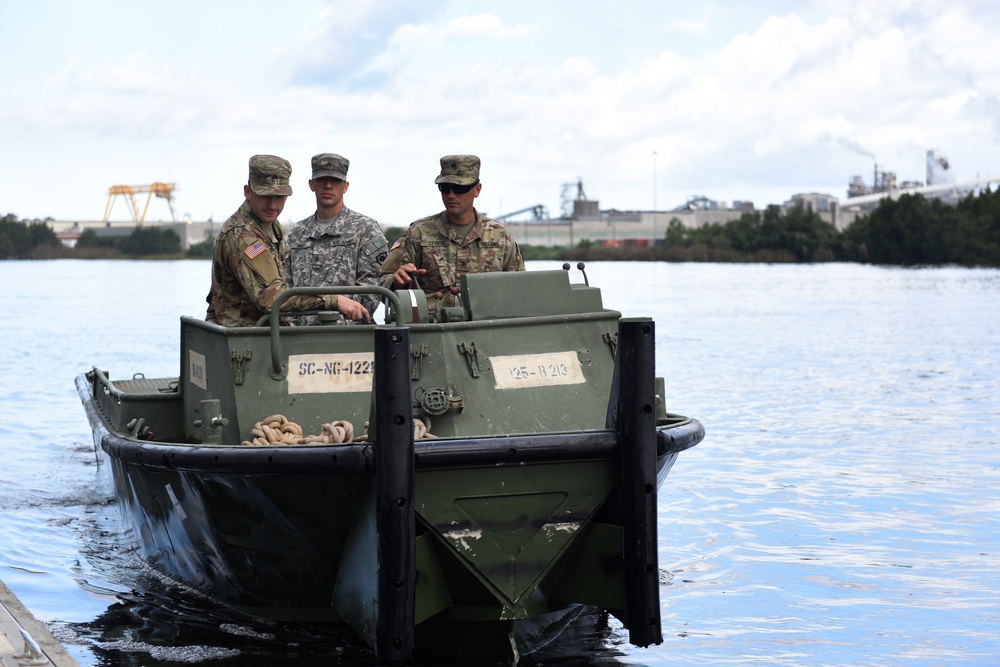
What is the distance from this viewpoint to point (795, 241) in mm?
107750

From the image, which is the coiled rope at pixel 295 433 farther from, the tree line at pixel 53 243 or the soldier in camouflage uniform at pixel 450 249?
the tree line at pixel 53 243

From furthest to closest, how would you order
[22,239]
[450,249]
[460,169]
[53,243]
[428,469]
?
[53,243]
[22,239]
[450,249]
[460,169]
[428,469]

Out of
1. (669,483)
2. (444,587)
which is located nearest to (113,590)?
(444,587)

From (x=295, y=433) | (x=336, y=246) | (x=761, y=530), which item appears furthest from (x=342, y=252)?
(x=761, y=530)

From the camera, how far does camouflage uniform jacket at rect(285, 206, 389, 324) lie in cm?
893

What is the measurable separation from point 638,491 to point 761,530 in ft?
15.0

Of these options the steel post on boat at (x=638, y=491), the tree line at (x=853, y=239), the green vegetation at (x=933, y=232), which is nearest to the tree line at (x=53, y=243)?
the tree line at (x=853, y=239)

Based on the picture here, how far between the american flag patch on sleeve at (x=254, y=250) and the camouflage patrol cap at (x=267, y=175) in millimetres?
276

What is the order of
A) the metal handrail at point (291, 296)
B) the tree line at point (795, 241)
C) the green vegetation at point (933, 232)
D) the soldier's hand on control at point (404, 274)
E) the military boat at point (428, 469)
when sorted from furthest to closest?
the tree line at point (795, 241)
the green vegetation at point (933, 232)
the soldier's hand on control at point (404, 274)
the metal handrail at point (291, 296)
the military boat at point (428, 469)

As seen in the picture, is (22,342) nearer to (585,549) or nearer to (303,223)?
(303,223)

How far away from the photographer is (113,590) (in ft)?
27.8

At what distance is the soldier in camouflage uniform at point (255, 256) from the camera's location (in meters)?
7.54

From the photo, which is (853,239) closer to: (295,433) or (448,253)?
Answer: (448,253)

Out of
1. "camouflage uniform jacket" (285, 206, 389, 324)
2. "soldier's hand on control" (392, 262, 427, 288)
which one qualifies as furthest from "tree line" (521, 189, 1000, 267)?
"soldier's hand on control" (392, 262, 427, 288)
